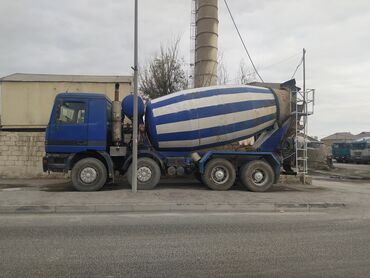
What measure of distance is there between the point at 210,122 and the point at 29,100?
989 cm

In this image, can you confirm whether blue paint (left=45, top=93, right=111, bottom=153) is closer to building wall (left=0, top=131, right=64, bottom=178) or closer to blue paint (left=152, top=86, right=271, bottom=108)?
blue paint (left=152, top=86, right=271, bottom=108)

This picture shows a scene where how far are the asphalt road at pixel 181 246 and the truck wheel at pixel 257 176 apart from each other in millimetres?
4105

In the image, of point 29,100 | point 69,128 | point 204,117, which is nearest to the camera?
point 69,128

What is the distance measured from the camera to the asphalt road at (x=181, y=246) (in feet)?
19.5

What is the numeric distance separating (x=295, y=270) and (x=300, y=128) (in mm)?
10696

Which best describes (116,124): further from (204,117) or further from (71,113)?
(204,117)

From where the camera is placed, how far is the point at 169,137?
47.1ft

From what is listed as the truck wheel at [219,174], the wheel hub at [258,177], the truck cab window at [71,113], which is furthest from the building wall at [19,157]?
the wheel hub at [258,177]

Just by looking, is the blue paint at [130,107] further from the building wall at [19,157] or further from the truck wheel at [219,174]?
the building wall at [19,157]

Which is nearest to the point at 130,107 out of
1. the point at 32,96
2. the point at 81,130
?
the point at 81,130

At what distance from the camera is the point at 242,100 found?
14.7 meters

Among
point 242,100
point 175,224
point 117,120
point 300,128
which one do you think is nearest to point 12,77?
point 117,120

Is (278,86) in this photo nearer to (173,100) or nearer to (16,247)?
(173,100)

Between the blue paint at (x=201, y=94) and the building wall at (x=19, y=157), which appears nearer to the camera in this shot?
the blue paint at (x=201, y=94)
